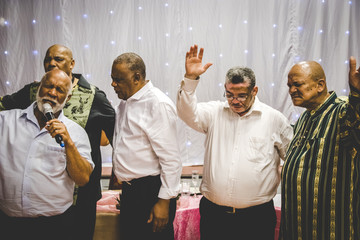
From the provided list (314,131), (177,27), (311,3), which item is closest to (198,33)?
(177,27)

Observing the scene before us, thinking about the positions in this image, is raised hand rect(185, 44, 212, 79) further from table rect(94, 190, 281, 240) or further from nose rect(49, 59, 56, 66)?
table rect(94, 190, 281, 240)

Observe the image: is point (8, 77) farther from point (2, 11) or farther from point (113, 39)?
point (113, 39)

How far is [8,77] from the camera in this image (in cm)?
359

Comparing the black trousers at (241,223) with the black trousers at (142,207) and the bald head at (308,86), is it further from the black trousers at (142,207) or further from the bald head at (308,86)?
the bald head at (308,86)

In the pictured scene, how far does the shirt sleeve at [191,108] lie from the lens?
1.86m

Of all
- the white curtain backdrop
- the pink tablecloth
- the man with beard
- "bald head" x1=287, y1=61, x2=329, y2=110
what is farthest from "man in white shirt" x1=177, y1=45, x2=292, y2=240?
the white curtain backdrop

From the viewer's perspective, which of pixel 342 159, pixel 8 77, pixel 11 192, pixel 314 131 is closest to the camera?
pixel 11 192

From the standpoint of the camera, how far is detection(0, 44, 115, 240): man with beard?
6.81 feet

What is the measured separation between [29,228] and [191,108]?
110 centimetres

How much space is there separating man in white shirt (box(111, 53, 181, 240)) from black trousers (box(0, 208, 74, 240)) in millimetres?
448

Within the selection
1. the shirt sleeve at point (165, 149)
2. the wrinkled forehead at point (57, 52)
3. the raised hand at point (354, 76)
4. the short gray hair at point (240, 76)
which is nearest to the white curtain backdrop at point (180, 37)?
the wrinkled forehead at point (57, 52)

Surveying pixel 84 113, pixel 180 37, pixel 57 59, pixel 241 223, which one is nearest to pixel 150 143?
pixel 84 113

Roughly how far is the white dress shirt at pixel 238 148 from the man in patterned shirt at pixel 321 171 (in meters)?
0.17

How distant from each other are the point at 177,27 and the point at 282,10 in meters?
1.30
